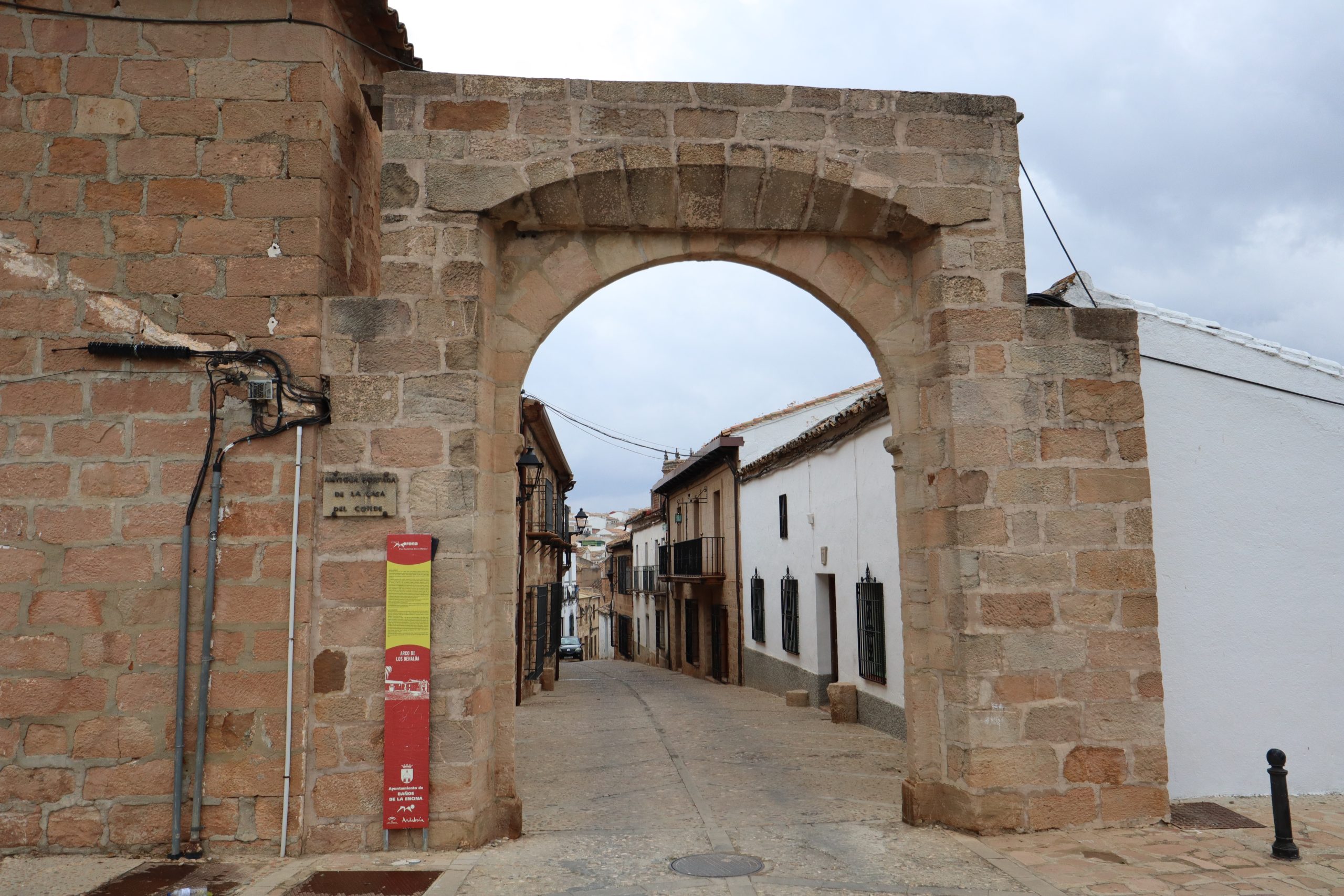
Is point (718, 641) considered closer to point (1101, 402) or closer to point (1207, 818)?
point (1207, 818)

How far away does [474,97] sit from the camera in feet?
17.2

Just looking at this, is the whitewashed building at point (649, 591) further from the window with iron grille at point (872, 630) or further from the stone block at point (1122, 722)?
the stone block at point (1122, 722)

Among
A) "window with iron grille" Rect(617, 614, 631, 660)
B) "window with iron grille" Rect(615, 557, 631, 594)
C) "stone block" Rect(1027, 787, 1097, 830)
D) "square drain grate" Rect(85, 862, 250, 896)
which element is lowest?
"window with iron grille" Rect(617, 614, 631, 660)

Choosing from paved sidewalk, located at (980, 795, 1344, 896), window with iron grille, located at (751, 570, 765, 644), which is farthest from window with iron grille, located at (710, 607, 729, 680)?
paved sidewalk, located at (980, 795, 1344, 896)

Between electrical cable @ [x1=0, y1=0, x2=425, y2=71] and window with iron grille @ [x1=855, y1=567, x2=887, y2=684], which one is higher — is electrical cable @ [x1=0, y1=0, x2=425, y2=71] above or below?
above

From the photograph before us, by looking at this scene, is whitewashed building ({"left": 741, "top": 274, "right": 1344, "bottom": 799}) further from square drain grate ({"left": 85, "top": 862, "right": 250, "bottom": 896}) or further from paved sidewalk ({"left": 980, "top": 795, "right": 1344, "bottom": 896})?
square drain grate ({"left": 85, "top": 862, "right": 250, "bottom": 896})

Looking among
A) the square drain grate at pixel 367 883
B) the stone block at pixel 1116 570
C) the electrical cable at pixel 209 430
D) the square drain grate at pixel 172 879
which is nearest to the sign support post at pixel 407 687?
the square drain grate at pixel 367 883

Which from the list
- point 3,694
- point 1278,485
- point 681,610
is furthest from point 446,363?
point 681,610

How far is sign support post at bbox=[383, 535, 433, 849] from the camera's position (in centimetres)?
474

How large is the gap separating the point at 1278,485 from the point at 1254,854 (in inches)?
93.7

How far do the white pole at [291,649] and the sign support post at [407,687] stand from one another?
44cm

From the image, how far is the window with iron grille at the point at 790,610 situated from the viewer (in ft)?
41.8

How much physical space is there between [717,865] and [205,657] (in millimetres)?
2699

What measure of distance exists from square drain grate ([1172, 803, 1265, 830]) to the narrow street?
1333 millimetres
